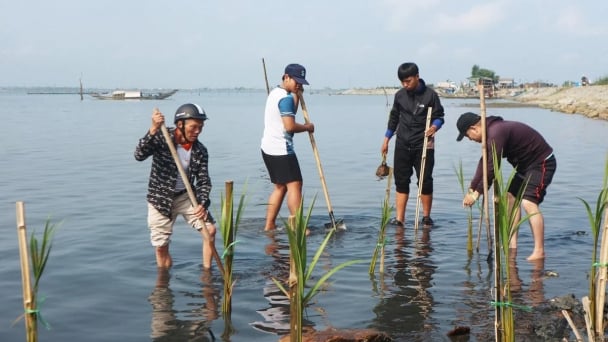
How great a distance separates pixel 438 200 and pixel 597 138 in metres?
15.5

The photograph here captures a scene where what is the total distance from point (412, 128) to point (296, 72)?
5.95 ft

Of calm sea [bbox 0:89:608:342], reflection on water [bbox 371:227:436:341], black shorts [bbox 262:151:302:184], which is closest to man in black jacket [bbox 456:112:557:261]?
calm sea [bbox 0:89:608:342]

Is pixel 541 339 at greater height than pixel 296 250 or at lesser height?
lesser

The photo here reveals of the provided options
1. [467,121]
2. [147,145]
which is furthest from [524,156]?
[147,145]

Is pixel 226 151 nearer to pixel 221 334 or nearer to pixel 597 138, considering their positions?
pixel 597 138

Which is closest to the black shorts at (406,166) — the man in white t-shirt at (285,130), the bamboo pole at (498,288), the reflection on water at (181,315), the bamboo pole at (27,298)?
the man in white t-shirt at (285,130)

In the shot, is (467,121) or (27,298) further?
(467,121)

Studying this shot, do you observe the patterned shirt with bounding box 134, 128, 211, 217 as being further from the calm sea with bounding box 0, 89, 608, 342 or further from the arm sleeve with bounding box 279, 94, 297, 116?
the arm sleeve with bounding box 279, 94, 297, 116

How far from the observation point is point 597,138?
81.4ft

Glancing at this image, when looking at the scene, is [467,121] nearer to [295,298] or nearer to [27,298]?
[295,298]

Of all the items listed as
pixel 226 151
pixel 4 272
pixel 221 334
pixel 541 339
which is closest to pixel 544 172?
pixel 541 339

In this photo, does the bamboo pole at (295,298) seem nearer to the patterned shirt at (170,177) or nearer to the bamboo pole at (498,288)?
the bamboo pole at (498,288)

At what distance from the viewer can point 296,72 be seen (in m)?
7.76

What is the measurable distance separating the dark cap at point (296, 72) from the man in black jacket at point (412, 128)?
1.30 metres
